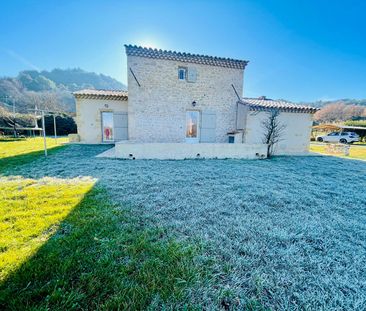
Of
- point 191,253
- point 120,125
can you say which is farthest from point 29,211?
point 120,125

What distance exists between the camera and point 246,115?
10.9 meters

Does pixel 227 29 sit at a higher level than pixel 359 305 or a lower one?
higher

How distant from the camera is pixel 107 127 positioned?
13.4 metres

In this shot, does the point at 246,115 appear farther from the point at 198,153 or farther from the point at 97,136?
the point at 97,136

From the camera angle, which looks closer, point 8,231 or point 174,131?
point 8,231

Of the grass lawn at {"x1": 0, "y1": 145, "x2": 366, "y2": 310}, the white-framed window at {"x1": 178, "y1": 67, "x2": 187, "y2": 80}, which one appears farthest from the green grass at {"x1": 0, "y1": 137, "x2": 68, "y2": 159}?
the white-framed window at {"x1": 178, "y1": 67, "x2": 187, "y2": 80}

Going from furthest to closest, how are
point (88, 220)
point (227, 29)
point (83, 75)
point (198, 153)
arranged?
1. point (83, 75)
2. point (227, 29)
3. point (198, 153)
4. point (88, 220)

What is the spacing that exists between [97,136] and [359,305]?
48.0ft

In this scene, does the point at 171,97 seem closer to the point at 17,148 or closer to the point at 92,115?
the point at 92,115

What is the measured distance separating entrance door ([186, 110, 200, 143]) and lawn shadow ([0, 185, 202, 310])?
9.57 meters

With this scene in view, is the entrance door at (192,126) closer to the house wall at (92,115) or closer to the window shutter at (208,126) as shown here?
the window shutter at (208,126)

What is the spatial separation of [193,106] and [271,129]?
5.05 metres

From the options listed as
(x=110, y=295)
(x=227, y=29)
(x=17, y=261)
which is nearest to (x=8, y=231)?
(x=17, y=261)

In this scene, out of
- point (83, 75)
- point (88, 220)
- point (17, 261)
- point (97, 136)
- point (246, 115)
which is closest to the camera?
point (17, 261)
